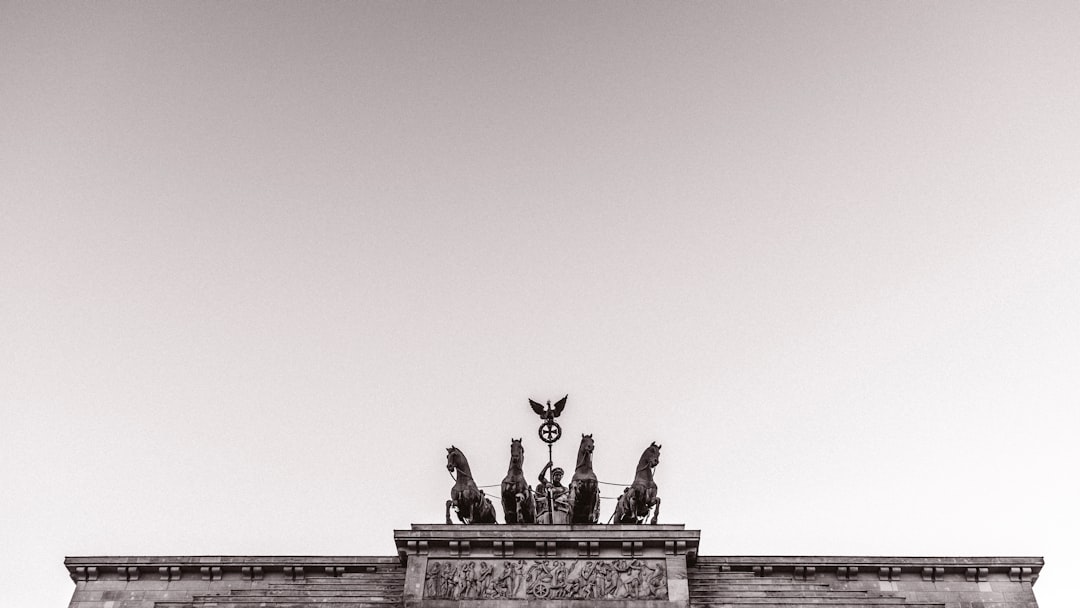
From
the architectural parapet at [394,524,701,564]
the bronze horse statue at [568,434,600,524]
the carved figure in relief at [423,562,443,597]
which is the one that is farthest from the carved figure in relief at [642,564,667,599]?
the carved figure in relief at [423,562,443,597]

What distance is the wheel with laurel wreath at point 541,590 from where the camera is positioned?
838 inches

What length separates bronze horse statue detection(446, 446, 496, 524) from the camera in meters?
22.9

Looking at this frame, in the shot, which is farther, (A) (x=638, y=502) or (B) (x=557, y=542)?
(A) (x=638, y=502)

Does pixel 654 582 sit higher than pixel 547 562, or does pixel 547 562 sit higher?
pixel 547 562

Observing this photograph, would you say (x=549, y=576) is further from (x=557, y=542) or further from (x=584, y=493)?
(x=584, y=493)

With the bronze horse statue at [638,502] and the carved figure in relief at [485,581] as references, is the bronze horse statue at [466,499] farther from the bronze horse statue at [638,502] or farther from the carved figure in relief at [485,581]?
the bronze horse statue at [638,502]

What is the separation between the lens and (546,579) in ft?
70.6

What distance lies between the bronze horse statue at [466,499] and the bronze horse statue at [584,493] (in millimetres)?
1872

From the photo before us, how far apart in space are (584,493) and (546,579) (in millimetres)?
2177

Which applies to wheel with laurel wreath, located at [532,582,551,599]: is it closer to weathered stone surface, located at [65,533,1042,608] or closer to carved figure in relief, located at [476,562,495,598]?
weathered stone surface, located at [65,533,1042,608]

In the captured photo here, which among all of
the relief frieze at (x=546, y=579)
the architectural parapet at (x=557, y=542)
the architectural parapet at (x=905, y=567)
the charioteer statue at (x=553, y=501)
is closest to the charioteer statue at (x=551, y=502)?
the charioteer statue at (x=553, y=501)

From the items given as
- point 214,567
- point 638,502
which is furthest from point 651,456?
point 214,567

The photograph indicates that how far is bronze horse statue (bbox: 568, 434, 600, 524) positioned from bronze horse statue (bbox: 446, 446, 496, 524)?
1.87m

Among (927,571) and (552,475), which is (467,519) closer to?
(552,475)
